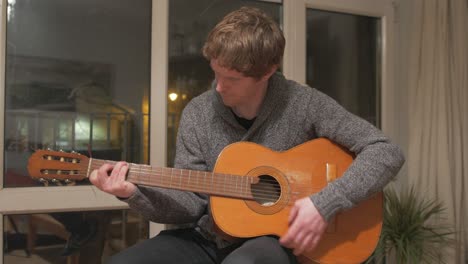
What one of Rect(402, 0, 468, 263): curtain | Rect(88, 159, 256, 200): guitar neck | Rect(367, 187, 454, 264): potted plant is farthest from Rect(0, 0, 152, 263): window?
Rect(402, 0, 468, 263): curtain

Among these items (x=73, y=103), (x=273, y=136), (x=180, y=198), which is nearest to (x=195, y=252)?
(x=180, y=198)

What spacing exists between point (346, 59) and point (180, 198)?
1375 mm

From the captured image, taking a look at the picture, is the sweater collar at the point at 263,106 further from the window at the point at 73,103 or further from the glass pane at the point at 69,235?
the glass pane at the point at 69,235

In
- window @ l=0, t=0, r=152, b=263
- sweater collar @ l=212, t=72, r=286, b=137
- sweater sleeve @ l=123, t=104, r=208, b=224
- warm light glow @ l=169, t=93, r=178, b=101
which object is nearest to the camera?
sweater sleeve @ l=123, t=104, r=208, b=224

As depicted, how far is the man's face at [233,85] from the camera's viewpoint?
1.09 metres

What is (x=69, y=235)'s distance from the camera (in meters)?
1.63

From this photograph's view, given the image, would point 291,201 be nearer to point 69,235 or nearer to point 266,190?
point 266,190

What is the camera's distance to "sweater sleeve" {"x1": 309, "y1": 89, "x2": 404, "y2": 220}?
1040 mm

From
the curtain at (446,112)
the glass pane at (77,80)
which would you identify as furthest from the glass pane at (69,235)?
the curtain at (446,112)

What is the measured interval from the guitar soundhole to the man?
0.10 meters

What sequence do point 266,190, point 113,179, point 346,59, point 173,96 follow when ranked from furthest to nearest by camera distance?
point 346,59, point 173,96, point 266,190, point 113,179

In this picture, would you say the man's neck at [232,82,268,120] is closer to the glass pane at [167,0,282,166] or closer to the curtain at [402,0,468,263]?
the glass pane at [167,0,282,166]

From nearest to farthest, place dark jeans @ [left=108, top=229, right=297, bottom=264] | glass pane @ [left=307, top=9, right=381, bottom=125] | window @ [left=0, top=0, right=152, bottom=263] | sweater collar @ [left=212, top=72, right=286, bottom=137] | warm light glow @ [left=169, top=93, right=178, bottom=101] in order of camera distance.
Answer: dark jeans @ [left=108, top=229, right=297, bottom=264]
sweater collar @ [left=212, top=72, right=286, bottom=137]
window @ [left=0, top=0, right=152, bottom=263]
warm light glow @ [left=169, top=93, right=178, bottom=101]
glass pane @ [left=307, top=9, right=381, bottom=125]

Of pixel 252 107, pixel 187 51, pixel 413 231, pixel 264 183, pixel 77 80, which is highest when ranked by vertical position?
pixel 187 51
